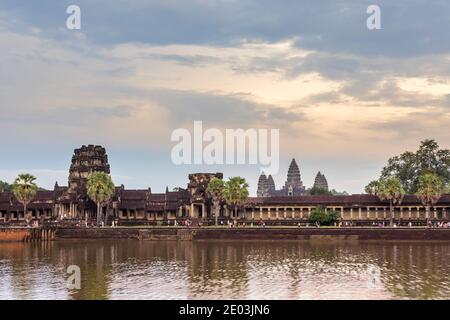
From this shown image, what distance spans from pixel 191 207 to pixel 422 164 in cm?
5413

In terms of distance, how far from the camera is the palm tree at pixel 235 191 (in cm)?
8994

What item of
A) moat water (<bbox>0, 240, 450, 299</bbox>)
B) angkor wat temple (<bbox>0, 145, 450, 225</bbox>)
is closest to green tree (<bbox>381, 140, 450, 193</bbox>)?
angkor wat temple (<bbox>0, 145, 450, 225</bbox>)

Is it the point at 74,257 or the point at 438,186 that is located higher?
the point at 438,186

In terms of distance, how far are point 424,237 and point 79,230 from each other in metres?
45.5

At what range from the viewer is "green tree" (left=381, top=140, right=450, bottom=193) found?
124750mm

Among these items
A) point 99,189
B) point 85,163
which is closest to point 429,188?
point 99,189

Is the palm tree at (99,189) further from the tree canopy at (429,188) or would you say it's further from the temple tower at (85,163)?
the tree canopy at (429,188)

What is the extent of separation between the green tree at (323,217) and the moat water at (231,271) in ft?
55.0

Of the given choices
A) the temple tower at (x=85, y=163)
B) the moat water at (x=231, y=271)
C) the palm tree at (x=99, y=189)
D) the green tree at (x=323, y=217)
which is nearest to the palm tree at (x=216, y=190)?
the green tree at (x=323, y=217)

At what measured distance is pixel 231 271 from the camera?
47.0 meters

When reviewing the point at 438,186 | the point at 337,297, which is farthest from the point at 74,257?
the point at 438,186

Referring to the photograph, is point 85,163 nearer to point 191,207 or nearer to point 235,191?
point 191,207

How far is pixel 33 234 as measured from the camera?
81000mm
